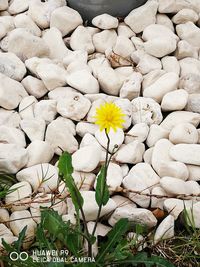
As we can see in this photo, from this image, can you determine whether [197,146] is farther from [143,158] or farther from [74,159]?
[74,159]

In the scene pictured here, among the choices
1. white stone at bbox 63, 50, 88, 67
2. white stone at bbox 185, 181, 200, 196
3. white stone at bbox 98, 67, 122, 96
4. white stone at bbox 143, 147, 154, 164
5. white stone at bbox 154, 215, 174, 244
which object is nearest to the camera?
white stone at bbox 154, 215, 174, 244

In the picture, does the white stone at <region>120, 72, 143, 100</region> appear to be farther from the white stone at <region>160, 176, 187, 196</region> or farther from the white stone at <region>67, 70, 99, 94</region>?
the white stone at <region>160, 176, 187, 196</region>

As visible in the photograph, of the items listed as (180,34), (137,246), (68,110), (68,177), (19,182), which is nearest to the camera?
(68,177)

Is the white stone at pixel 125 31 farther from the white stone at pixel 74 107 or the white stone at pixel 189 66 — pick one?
the white stone at pixel 74 107

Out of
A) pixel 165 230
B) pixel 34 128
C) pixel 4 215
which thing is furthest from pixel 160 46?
pixel 4 215

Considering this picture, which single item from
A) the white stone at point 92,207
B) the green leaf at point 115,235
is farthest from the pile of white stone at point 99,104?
the green leaf at point 115,235

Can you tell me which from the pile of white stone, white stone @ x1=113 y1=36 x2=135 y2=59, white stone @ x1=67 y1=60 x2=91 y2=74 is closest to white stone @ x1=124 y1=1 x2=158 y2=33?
the pile of white stone

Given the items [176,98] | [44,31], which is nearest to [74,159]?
[176,98]
